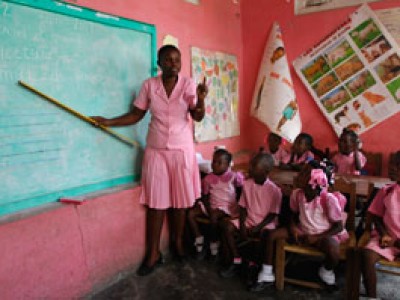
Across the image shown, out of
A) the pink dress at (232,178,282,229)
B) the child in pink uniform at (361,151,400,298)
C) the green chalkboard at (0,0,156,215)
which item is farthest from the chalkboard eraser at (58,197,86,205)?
the child in pink uniform at (361,151,400,298)

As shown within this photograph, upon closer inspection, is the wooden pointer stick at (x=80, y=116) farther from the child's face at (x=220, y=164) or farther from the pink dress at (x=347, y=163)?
the pink dress at (x=347, y=163)

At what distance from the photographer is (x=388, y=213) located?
6.89 ft

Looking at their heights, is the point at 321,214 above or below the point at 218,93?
below

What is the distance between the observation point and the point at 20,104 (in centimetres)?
191

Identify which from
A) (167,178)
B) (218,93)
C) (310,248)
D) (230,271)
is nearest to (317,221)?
(310,248)

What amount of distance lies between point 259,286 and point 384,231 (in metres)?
0.87

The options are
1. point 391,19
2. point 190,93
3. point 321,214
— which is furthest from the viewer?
point 391,19

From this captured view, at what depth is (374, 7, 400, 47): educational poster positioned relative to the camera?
3393mm

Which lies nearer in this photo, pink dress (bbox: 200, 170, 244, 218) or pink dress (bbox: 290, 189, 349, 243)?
pink dress (bbox: 290, 189, 349, 243)

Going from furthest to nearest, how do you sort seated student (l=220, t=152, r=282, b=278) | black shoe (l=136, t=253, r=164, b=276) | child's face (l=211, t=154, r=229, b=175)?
child's face (l=211, t=154, r=229, b=175), black shoe (l=136, t=253, r=164, b=276), seated student (l=220, t=152, r=282, b=278)

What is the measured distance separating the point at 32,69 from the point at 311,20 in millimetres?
3033

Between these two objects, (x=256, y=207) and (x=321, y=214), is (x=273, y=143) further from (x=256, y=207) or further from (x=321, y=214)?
(x=321, y=214)

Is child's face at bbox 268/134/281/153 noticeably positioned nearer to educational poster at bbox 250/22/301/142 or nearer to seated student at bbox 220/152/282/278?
educational poster at bbox 250/22/301/142

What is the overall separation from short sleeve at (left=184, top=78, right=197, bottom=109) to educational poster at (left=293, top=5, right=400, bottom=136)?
1911mm
